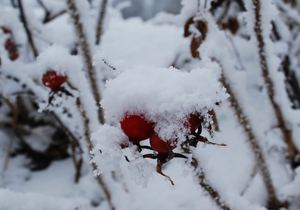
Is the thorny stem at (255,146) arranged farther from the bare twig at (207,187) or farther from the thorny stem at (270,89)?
the bare twig at (207,187)

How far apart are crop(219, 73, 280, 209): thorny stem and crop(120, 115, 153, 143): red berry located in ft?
1.57

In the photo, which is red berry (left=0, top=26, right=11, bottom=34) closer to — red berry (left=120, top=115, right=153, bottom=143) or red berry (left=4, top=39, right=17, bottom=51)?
red berry (left=4, top=39, right=17, bottom=51)

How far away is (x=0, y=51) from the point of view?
4.91 feet

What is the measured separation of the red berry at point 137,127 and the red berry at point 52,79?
1.45 ft

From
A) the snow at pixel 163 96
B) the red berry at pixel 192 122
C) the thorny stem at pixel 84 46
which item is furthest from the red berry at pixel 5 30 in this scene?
the red berry at pixel 192 122

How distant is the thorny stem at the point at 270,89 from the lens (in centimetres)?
96

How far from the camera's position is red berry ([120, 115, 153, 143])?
62 centimetres

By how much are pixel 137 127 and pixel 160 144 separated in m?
0.04

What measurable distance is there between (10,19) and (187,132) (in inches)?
46.4

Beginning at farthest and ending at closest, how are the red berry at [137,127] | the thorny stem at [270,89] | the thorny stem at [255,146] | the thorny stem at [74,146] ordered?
the thorny stem at [74,146] < the thorny stem at [255,146] < the thorny stem at [270,89] < the red berry at [137,127]

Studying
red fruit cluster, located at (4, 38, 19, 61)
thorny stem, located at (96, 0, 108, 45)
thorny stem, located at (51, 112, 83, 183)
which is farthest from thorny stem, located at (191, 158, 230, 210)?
red fruit cluster, located at (4, 38, 19, 61)

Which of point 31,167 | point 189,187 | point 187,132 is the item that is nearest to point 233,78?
point 189,187

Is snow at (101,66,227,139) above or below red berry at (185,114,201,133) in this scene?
above

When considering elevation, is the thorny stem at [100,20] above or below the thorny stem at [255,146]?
above
